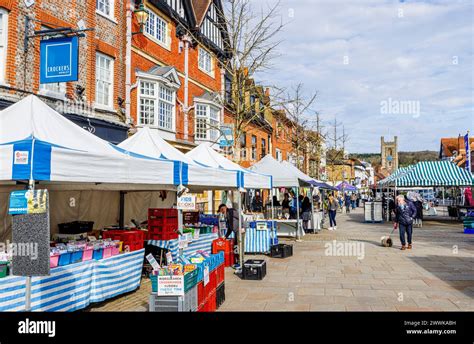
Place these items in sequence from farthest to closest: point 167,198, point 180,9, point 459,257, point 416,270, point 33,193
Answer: point 180,9
point 167,198
point 459,257
point 416,270
point 33,193

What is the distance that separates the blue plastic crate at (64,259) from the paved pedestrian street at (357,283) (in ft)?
3.38

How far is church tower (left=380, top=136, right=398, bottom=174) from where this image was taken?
113 metres

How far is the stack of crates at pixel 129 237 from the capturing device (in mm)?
8180

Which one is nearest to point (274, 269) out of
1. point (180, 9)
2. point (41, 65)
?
point (41, 65)

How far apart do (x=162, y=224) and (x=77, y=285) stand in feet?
8.78

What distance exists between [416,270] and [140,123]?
12.3m

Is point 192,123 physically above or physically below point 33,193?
above

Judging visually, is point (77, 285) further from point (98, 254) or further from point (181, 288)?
point (181, 288)

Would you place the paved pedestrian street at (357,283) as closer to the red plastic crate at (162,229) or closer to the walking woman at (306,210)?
the red plastic crate at (162,229)

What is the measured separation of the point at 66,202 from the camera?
11.0 meters

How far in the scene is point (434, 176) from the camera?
2378cm
